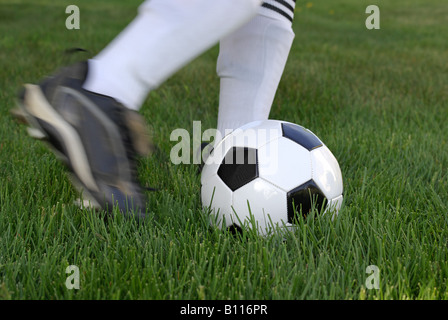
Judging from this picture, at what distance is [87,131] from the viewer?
168 cm

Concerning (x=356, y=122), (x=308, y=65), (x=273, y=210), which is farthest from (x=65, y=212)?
(x=308, y=65)

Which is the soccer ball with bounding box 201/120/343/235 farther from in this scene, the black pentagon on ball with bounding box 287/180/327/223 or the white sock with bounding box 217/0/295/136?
the white sock with bounding box 217/0/295/136

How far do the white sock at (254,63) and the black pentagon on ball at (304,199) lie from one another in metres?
0.65

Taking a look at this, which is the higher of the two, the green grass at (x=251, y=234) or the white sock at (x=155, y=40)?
the white sock at (x=155, y=40)

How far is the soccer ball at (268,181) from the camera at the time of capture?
1735mm

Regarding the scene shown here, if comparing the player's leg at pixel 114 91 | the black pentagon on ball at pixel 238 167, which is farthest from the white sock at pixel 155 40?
the black pentagon on ball at pixel 238 167

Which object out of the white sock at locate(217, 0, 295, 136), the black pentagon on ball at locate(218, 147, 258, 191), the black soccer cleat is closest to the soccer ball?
the black pentagon on ball at locate(218, 147, 258, 191)

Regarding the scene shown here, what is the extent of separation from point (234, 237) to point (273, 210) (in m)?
0.18

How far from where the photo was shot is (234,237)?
1766 millimetres

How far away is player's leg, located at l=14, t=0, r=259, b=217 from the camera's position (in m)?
1.68

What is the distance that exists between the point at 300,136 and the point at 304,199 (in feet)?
0.91

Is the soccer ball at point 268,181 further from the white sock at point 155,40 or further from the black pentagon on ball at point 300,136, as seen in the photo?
the white sock at point 155,40

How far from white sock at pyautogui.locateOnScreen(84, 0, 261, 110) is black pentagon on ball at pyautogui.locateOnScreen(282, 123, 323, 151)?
18.4 inches

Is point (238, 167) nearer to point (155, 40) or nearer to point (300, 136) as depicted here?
point (300, 136)
